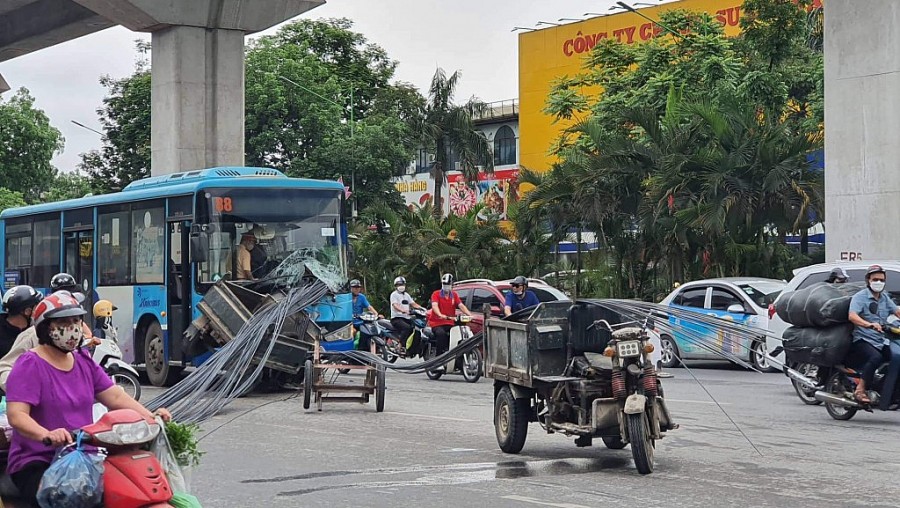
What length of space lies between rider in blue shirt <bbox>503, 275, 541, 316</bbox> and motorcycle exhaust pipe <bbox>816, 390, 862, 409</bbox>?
14.2 ft

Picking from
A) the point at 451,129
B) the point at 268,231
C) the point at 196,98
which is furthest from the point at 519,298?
the point at 451,129

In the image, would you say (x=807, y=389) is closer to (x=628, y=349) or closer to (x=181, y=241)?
(x=628, y=349)

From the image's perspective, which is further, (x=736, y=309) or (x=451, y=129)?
(x=451, y=129)

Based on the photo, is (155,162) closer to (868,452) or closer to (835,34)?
(835,34)

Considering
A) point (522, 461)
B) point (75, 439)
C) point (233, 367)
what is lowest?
point (522, 461)

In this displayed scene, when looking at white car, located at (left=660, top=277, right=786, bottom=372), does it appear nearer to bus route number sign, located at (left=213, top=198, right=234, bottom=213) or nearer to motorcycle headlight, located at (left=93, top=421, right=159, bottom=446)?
Result: bus route number sign, located at (left=213, top=198, right=234, bottom=213)

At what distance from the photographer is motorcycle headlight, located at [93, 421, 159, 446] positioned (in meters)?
5.48

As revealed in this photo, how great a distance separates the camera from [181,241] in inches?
769

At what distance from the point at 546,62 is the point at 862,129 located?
→ 153 ft

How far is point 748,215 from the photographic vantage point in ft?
87.8

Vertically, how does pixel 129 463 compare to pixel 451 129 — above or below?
below

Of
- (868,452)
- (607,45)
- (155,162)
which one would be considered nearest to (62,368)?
(868,452)

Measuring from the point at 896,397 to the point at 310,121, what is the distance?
3890cm

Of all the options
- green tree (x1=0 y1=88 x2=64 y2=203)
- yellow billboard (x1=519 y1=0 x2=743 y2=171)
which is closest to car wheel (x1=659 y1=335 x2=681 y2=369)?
yellow billboard (x1=519 y1=0 x2=743 y2=171)
